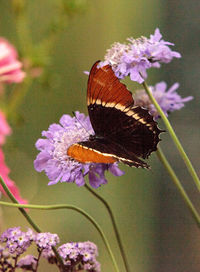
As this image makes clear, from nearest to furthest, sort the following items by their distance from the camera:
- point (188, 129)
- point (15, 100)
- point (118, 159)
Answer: point (118, 159), point (15, 100), point (188, 129)

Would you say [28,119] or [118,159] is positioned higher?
[28,119]

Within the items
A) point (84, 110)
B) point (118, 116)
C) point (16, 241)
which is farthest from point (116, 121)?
point (84, 110)

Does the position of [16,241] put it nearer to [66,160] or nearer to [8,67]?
[66,160]

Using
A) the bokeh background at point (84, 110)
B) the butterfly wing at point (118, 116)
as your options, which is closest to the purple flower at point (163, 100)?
the butterfly wing at point (118, 116)

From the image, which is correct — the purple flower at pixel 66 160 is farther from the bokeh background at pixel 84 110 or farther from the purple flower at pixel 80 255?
the bokeh background at pixel 84 110

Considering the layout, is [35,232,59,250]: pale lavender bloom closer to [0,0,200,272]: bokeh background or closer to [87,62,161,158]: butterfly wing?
[87,62,161,158]: butterfly wing

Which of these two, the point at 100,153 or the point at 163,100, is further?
the point at 163,100

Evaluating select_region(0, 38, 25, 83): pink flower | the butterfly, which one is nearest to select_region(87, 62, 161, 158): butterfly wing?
the butterfly

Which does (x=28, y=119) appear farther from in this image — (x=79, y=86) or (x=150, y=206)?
(x=150, y=206)

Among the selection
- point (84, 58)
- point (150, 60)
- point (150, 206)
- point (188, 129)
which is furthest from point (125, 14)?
point (150, 60)
